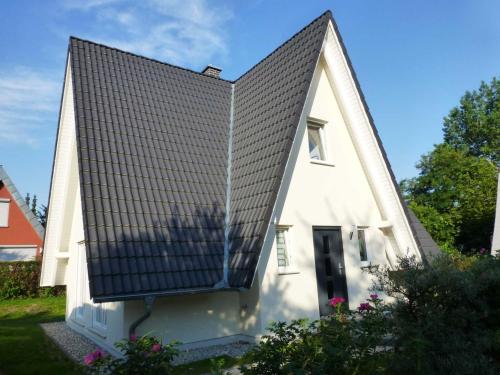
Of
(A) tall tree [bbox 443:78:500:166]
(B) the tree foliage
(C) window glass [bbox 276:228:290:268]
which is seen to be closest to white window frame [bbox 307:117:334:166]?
(C) window glass [bbox 276:228:290:268]

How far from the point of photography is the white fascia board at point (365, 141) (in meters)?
10.4

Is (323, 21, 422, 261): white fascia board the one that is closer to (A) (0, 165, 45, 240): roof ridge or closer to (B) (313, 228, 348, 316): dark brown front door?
(B) (313, 228, 348, 316): dark brown front door

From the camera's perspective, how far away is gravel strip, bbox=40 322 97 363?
8.01 meters

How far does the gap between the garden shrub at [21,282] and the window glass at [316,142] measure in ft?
51.3

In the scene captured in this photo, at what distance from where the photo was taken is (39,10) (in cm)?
841

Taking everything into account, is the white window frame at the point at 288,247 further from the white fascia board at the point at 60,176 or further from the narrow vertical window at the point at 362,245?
the white fascia board at the point at 60,176

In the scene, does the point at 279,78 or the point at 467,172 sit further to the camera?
the point at 467,172

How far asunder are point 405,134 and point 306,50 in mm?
7633

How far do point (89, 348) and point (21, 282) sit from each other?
12684 mm

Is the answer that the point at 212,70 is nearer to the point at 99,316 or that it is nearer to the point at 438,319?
the point at 99,316

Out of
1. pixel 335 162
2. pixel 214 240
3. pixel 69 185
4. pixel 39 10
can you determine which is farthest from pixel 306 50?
pixel 69 185

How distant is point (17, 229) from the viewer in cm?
2514

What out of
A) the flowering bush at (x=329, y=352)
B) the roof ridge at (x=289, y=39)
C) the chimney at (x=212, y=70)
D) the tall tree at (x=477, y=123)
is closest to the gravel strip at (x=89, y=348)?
the flowering bush at (x=329, y=352)

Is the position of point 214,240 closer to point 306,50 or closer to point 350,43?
point 306,50
